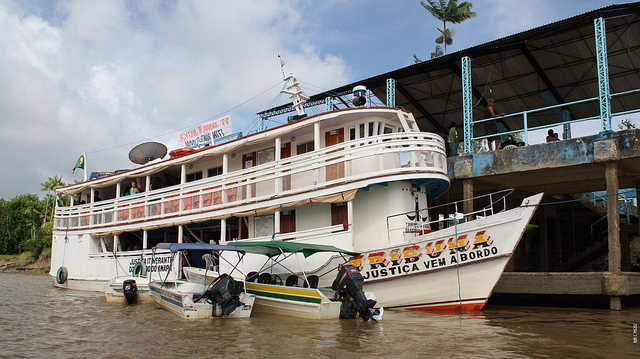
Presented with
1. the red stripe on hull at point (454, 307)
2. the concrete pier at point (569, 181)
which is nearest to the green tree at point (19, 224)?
the concrete pier at point (569, 181)

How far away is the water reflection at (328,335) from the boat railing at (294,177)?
386cm

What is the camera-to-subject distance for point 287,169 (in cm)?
1518

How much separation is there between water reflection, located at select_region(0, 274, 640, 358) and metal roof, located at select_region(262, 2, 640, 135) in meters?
8.64

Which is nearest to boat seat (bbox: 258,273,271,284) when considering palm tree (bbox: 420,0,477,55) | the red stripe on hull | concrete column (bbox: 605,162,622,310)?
the red stripe on hull

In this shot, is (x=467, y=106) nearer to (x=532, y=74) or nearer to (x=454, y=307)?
(x=532, y=74)

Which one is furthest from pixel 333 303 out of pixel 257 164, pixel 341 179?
pixel 257 164

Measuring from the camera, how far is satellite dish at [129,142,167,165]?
21.3 meters

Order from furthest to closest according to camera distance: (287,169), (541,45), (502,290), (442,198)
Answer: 1. (442,198)
2. (541,45)
3. (287,169)
4. (502,290)

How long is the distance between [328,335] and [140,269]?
11.3m

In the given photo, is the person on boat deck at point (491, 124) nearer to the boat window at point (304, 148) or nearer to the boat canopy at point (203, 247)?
the boat window at point (304, 148)

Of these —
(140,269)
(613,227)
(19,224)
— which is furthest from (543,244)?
(19,224)

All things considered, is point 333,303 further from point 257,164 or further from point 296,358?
point 257,164

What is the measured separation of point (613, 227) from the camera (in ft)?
42.1

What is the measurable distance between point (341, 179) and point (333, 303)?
3679 millimetres
